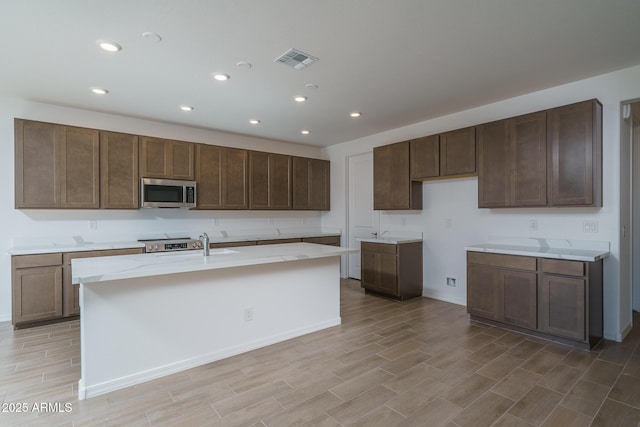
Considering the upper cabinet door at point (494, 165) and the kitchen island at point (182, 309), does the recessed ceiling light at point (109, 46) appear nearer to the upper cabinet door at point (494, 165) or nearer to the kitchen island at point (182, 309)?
the kitchen island at point (182, 309)

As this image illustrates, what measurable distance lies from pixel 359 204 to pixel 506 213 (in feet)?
8.44

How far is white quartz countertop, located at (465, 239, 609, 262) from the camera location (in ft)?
9.47

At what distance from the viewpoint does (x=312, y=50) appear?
2.60 metres

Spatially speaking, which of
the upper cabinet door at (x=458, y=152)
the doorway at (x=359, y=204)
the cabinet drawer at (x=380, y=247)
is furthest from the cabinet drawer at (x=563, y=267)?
the doorway at (x=359, y=204)

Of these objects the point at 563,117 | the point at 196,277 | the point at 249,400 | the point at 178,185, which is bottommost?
the point at 249,400

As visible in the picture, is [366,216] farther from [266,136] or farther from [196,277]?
[196,277]

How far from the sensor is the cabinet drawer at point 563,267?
2811 mm

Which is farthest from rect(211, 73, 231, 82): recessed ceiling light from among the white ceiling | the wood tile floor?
the wood tile floor

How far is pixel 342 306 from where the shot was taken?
4.25 meters

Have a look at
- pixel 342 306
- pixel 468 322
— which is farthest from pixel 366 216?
pixel 468 322

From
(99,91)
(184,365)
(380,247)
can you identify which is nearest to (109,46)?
(99,91)

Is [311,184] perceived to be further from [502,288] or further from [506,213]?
[502,288]

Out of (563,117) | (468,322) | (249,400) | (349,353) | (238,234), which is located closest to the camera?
(249,400)

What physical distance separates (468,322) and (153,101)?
4552mm
